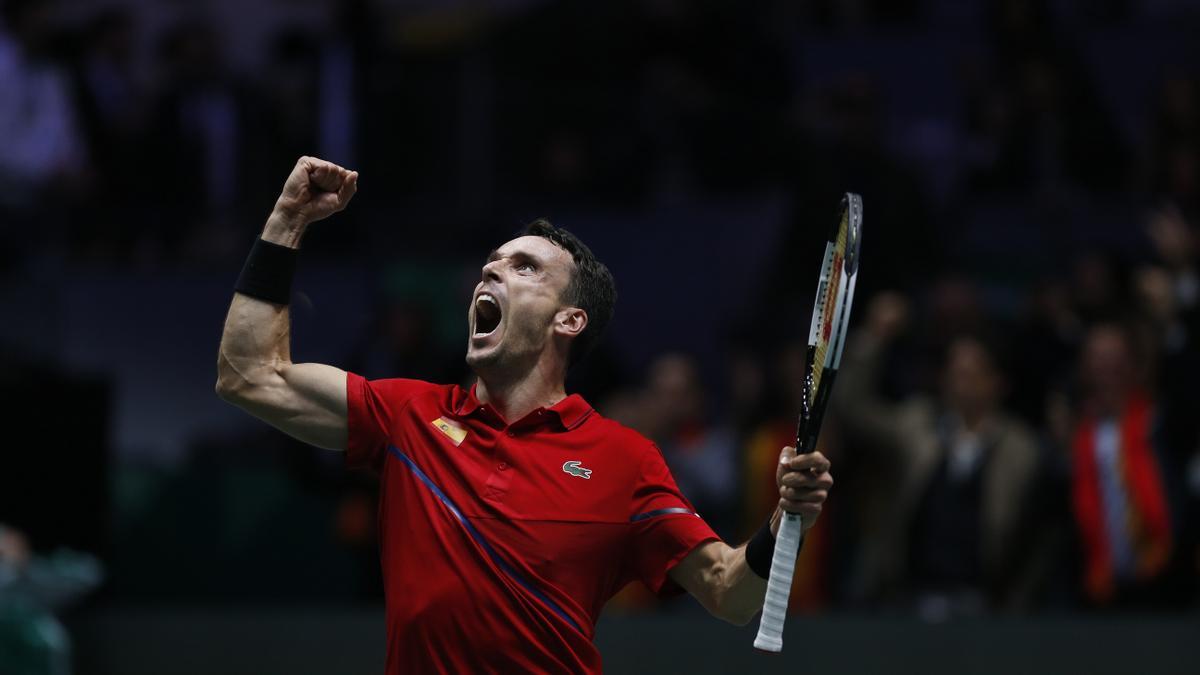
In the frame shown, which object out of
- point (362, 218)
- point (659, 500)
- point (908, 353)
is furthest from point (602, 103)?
point (659, 500)

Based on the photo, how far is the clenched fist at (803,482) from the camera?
4.55 metres

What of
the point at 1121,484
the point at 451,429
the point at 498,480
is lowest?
the point at 1121,484

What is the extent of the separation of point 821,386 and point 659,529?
2.15 ft

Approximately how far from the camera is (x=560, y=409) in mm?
5117

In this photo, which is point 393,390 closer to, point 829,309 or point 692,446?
point 829,309

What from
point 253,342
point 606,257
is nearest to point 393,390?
point 253,342

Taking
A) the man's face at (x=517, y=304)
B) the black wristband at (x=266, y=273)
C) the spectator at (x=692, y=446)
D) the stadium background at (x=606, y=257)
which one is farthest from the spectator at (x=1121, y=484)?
the black wristband at (x=266, y=273)

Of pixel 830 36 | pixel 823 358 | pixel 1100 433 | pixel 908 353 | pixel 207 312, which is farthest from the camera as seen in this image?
pixel 830 36

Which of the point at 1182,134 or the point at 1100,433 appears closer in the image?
the point at 1100,433

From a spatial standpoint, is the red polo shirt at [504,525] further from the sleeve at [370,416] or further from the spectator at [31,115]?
the spectator at [31,115]

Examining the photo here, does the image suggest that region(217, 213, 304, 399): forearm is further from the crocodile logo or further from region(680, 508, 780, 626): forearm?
region(680, 508, 780, 626): forearm

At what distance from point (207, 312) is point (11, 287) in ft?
4.65

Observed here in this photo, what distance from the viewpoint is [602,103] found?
39.6 feet

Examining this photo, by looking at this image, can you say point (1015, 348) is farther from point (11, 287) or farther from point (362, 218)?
point (11, 287)
